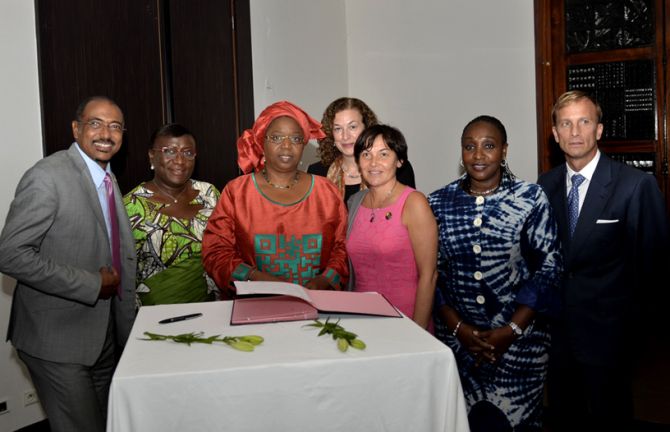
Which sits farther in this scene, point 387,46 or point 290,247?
point 387,46

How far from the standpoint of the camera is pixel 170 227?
2.62 metres

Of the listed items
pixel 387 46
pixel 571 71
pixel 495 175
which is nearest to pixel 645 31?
pixel 571 71

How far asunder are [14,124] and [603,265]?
2.66 metres

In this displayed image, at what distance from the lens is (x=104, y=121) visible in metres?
2.29

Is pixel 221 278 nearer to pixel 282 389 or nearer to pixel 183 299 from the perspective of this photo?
pixel 183 299

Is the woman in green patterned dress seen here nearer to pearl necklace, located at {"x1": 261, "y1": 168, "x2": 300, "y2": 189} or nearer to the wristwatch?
pearl necklace, located at {"x1": 261, "y1": 168, "x2": 300, "y2": 189}

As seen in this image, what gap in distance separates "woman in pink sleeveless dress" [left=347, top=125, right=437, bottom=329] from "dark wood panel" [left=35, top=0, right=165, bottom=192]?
1587mm

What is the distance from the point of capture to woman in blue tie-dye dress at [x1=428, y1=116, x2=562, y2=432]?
2.22 meters

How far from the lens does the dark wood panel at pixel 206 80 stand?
3.74 meters

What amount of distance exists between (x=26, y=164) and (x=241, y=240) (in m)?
1.31

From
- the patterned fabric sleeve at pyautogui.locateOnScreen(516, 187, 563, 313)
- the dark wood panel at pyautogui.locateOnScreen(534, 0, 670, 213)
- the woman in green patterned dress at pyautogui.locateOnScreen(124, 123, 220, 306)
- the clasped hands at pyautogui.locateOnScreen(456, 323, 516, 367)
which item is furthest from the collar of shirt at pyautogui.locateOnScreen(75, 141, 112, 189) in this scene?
the dark wood panel at pyautogui.locateOnScreen(534, 0, 670, 213)

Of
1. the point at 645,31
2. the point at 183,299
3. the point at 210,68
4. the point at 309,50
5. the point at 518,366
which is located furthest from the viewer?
the point at 309,50

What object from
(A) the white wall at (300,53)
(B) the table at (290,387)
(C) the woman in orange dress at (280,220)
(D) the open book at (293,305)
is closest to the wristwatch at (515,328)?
(C) the woman in orange dress at (280,220)

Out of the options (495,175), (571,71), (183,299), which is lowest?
(183,299)
